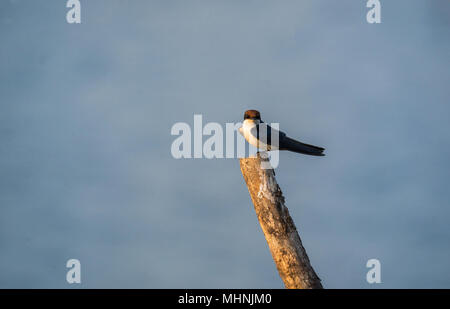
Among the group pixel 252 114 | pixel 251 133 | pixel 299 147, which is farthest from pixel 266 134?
pixel 299 147

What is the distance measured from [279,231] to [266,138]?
2476mm

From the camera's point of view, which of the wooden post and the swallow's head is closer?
the wooden post

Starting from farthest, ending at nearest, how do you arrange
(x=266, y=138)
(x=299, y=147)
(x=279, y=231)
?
(x=299, y=147) → (x=266, y=138) → (x=279, y=231)

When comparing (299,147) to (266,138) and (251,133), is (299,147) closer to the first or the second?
(266,138)

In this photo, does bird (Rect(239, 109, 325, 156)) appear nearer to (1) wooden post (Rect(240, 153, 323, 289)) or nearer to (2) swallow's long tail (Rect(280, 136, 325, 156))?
(2) swallow's long tail (Rect(280, 136, 325, 156))

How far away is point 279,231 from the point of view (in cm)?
717

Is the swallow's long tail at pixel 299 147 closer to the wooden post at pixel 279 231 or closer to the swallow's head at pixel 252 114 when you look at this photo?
the swallow's head at pixel 252 114

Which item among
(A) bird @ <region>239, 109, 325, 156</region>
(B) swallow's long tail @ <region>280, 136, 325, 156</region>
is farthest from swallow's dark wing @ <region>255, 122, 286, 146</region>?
(B) swallow's long tail @ <region>280, 136, 325, 156</region>

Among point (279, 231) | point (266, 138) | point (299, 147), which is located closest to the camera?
point (279, 231)

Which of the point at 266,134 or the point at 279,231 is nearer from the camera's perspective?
the point at 279,231

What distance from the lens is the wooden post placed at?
6969mm

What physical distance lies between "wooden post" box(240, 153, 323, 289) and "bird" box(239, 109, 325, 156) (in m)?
1.59
